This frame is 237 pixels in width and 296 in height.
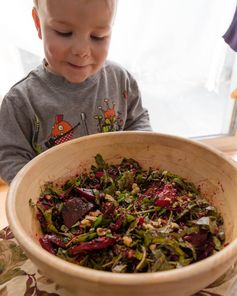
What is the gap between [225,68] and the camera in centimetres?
197

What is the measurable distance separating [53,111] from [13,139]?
15 centimetres

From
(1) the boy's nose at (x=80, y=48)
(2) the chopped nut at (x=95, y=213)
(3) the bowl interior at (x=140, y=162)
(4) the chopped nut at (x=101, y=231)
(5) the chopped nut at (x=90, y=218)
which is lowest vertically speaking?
(2) the chopped nut at (x=95, y=213)

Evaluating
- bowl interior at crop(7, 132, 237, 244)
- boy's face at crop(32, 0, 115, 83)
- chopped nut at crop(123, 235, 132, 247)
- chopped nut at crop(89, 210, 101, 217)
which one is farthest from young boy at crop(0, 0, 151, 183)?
chopped nut at crop(123, 235, 132, 247)

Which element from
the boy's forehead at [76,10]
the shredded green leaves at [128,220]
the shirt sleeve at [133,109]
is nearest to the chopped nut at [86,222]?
the shredded green leaves at [128,220]

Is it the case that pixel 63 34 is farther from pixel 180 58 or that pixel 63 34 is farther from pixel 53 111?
pixel 180 58

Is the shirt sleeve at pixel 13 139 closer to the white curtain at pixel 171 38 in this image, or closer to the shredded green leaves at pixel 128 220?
the shredded green leaves at pixel 128 220

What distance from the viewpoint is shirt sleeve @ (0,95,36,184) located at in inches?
36.7

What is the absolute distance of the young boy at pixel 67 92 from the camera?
2.63 ft

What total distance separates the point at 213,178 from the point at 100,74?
547 millimetres

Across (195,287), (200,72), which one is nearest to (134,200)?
(195,287)

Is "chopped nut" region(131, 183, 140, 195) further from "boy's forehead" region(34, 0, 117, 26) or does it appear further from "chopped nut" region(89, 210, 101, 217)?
"boy's forehead" region(34, 0, 117, 26)

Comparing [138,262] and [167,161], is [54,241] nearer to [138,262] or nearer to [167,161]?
[138,262]

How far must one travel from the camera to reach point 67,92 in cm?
104

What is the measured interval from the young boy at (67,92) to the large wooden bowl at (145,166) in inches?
8.5
